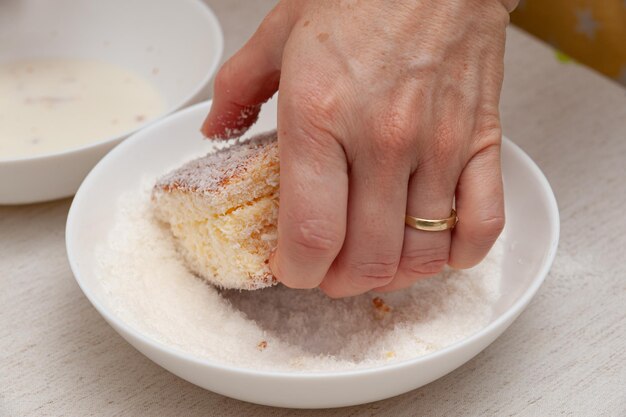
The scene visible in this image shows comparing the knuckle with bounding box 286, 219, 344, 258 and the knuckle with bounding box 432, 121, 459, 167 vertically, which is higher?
the knuckle with bounding box 432, 121, 459, 167

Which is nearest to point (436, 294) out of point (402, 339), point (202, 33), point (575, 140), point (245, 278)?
point (402, 339)

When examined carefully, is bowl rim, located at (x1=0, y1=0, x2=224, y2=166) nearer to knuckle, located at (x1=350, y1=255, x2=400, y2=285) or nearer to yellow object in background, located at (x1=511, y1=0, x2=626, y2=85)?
knuckle, located at (x1=350, y1=255, x2=400, y2=285)

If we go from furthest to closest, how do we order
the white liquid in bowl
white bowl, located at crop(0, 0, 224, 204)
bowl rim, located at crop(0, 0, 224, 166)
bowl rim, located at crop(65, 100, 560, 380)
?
white bowl, located at crop(0, 0, 224, 204) < the white liquid in bowl < bowl rim, located at crop(0, 0, 224, 166) < bowl rim, located at crop(65, 100, 560, 380)

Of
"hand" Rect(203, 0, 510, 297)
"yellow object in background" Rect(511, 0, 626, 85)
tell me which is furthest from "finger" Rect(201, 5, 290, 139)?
"yellow object in background" Rect(511, 0, 626, 85)

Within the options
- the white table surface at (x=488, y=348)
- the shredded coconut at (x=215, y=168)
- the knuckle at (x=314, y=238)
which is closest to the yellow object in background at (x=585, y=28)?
the white table surface at (x=488, y=348)

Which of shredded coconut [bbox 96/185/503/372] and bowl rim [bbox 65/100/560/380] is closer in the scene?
bowl rim [bbox 65/100/560/380]

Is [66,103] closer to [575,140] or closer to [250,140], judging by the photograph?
[250,140]

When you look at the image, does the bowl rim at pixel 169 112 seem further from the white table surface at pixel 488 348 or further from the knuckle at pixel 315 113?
the knuckle at pixel 315 113

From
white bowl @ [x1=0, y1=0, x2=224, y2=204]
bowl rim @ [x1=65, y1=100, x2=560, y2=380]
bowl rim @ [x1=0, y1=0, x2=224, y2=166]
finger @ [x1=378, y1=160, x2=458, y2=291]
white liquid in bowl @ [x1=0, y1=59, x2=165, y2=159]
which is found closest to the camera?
bowl rim @ [x1=65, y1=100, x2=560, y2=380]
